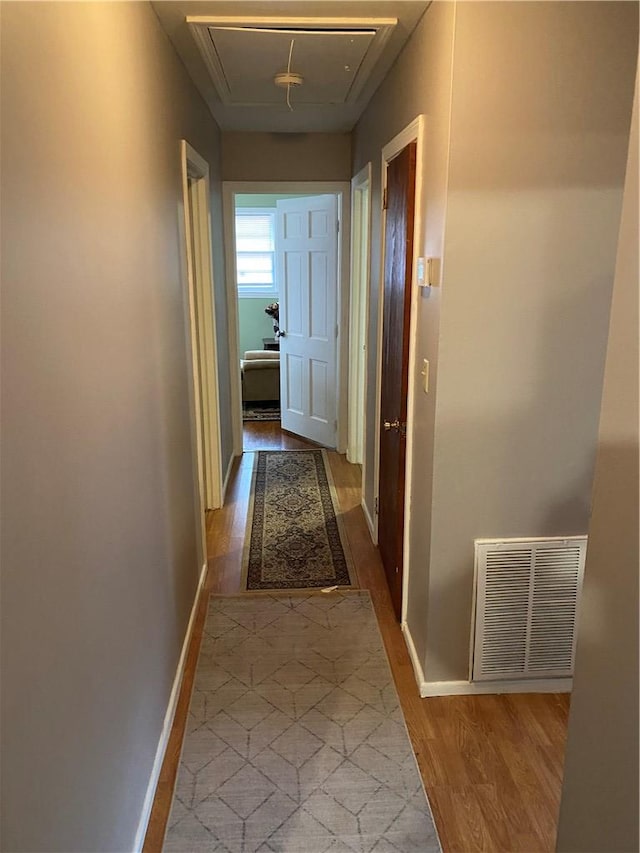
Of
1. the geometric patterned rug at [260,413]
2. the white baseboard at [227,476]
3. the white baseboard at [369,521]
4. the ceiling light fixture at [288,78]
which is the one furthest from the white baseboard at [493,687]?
the geometric patterned rug at [260,413]

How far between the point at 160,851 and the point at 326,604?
140cm

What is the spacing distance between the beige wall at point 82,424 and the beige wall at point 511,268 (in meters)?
0.95

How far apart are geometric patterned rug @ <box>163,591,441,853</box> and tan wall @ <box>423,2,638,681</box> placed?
433mm

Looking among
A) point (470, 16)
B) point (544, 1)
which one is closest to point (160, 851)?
point (470, 16)

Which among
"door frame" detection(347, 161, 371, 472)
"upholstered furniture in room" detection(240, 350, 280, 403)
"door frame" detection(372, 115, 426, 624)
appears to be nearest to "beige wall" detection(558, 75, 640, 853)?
"door frame" detection(372, 115, 426, 624)

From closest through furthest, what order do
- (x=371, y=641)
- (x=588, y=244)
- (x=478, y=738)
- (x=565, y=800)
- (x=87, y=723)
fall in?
(x=565, y=800)
(x=87, y=723)
(x=588, y=244)
(x=478, y=738)
(x=371, y=641)

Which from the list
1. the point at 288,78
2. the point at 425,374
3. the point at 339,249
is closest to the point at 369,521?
the point at 425,374

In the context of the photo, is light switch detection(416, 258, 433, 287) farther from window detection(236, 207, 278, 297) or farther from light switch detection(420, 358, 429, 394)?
window detection(236, 207, 278, 297)

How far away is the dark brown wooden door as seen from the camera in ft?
8.20

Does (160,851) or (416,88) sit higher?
(416,88)

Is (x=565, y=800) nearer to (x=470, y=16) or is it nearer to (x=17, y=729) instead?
(x=17, y=729)

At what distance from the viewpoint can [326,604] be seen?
119 inches

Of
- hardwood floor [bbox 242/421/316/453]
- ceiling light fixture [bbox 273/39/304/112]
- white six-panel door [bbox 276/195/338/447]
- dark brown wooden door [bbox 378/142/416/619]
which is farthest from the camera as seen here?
hardwood floor [bbox 242/421/316/453]

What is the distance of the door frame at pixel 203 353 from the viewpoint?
3111 millimetres
